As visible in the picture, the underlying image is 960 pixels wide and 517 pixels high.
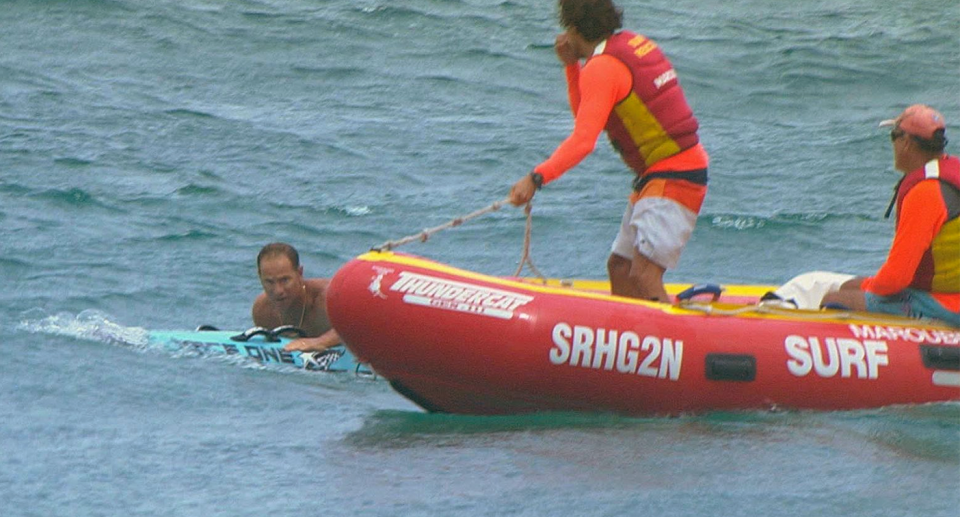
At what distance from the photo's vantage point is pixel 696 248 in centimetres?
1072

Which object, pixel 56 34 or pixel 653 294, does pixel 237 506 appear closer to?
pixel 653 294

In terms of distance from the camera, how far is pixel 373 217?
36.1 feet

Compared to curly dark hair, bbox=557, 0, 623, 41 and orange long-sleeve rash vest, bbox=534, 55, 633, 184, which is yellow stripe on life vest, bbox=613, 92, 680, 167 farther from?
curly dark hair, bbox=557, 0, 623, 41

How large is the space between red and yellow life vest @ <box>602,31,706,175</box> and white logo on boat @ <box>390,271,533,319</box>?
0.86 meters

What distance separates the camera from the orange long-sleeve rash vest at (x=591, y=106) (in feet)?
20.6

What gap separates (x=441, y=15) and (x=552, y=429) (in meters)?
10.6

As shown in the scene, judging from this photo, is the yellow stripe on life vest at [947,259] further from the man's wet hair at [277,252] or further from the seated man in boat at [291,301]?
the man's wet hair at [277,252]

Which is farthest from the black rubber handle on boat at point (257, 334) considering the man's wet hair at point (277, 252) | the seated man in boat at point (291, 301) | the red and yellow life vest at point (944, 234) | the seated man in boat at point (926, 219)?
the red and yellow life vest at point (944, 234)

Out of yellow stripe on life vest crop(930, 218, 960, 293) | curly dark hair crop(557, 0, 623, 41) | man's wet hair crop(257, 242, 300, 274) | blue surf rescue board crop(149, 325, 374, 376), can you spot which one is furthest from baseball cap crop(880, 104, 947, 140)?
man's wet hair crop(257, 242, 300, 274)

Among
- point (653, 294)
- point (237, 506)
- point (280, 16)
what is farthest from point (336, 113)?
point (237, 506)

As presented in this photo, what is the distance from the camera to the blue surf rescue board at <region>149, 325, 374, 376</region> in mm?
7715

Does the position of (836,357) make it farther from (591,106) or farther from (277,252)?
(277,252)

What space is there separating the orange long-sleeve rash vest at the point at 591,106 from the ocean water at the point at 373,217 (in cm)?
104

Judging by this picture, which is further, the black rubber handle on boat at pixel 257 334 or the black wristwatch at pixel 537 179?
the black rubber handle on boat at pixel 257 334
